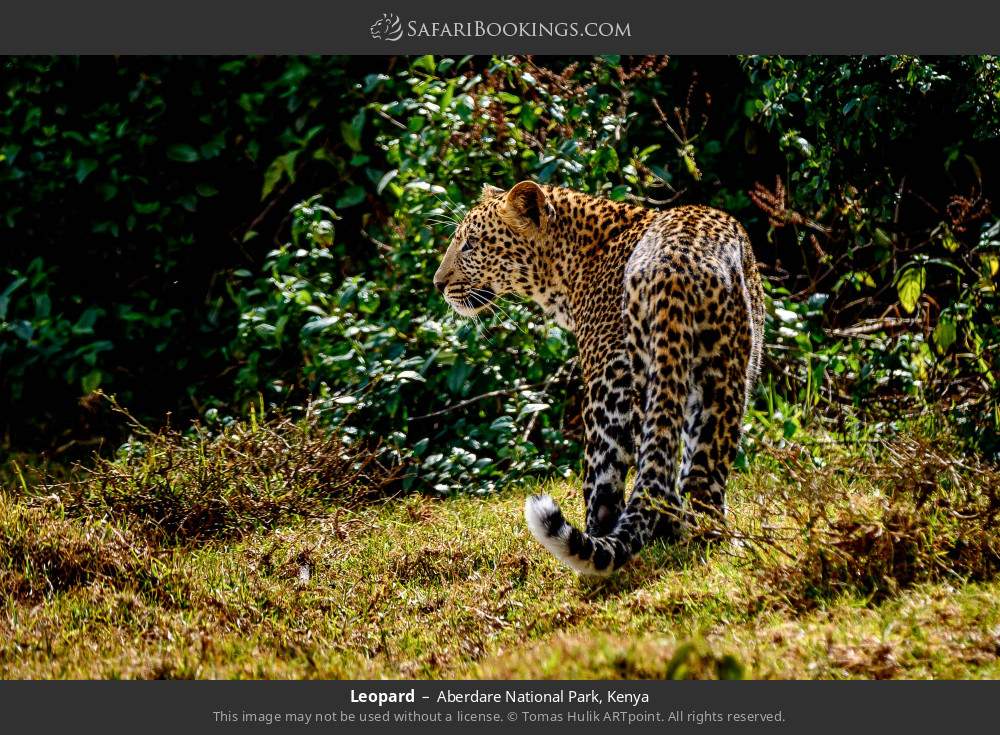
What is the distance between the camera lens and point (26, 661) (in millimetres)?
5383

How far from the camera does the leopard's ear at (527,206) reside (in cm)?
731

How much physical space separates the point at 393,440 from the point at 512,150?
7.26 ft

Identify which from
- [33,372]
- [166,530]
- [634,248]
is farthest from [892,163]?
[33,372]

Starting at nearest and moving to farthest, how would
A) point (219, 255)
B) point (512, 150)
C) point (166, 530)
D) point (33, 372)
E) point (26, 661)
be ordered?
point (26, 661) → point (166, 530) → point (512, 150) → point (33, 372) → point (219, 255)

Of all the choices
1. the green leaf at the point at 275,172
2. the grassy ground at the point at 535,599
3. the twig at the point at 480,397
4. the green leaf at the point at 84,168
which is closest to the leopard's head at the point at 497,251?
the twig at the point at 480,397

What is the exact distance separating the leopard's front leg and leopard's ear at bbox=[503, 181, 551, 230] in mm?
1218

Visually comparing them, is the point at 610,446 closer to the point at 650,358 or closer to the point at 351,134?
the point at 650,358

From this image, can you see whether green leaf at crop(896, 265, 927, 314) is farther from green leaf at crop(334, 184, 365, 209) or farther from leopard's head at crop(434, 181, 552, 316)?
green leaf at crop(334, 184, 365, 209)

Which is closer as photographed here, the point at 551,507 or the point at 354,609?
the point at 551,507

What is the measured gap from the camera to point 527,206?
7379mm

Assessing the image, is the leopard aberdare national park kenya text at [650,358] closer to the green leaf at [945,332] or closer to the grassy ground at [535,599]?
the grassy ground at [535,599]

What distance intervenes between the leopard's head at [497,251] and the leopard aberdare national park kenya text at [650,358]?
1.8 inches

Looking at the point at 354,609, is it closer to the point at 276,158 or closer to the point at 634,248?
the point at 634,248

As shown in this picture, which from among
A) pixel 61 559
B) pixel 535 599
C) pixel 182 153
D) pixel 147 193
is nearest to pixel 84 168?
pixel 147 193
